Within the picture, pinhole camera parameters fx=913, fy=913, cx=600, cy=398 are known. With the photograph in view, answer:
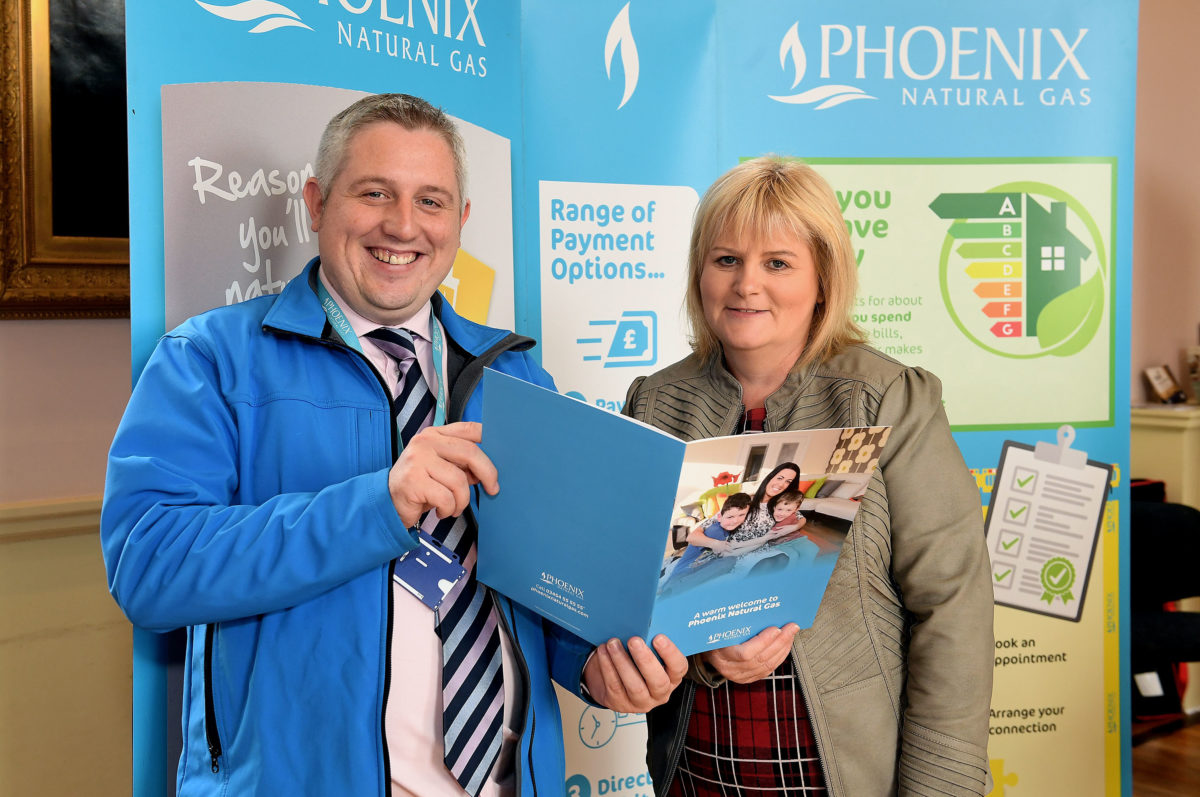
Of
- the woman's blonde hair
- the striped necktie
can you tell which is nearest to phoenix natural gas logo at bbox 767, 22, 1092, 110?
the woman's blonde hair

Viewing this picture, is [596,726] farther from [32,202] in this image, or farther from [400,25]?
[32,202]

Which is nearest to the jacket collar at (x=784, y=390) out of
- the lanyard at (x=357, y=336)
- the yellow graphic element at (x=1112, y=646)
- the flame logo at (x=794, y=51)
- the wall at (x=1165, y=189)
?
the lanyard at (x=357, y=336)

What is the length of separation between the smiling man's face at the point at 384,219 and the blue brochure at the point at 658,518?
0.37m

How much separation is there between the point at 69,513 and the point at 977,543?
7.73 ft

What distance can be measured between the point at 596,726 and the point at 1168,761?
2783 millimetres

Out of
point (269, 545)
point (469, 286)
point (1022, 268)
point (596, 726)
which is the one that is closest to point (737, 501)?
point (269, 545)

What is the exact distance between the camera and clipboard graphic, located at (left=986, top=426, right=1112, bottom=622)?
2.68 m

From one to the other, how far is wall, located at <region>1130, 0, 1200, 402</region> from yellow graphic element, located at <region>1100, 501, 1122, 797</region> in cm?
223

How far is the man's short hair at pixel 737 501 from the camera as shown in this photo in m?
1.12

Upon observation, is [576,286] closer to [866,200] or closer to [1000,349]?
[866,200]

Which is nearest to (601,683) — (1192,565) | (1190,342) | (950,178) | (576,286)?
(576,286)

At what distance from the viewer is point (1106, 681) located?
272 cm

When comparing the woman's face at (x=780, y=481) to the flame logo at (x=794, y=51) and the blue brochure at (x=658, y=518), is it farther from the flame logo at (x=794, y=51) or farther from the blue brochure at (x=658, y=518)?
the flame logo at (x=794, y=51)

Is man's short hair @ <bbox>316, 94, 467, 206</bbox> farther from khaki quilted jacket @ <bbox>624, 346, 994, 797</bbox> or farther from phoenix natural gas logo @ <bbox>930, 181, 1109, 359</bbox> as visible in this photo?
phoenix natural gas logo @ <bbox>930, 181, 1109, 359</bbox>
